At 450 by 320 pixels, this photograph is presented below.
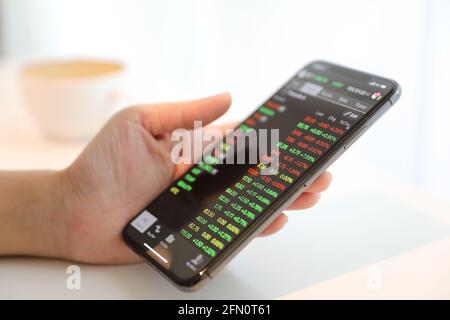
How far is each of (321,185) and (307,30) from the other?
0.42m

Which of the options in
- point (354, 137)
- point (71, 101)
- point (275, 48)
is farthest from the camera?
point (275, 48)

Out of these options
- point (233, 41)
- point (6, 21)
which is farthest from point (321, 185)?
point (6, 21)

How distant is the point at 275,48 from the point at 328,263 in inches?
20.1

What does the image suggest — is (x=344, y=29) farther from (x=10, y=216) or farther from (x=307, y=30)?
(x=10, y=216)

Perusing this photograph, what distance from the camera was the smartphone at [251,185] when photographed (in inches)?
19.6

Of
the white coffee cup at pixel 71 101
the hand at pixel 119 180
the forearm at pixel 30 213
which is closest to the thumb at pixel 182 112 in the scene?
the hand at pixel 119 180

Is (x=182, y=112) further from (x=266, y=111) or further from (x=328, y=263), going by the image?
(x=328, y=263)

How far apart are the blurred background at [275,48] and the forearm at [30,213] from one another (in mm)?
235

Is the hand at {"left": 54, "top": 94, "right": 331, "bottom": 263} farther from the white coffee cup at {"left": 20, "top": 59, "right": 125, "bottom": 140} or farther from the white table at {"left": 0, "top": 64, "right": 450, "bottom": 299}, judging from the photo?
the white coffee cup at {"left": 20, "top": 59, "right": 125, "bottom": 140}

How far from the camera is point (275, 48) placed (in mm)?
967

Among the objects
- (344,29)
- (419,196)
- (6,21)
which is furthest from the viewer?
(6,21)

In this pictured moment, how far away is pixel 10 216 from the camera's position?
58 centimetres

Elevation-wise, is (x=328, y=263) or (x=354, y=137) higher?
(x=354, y=137)
